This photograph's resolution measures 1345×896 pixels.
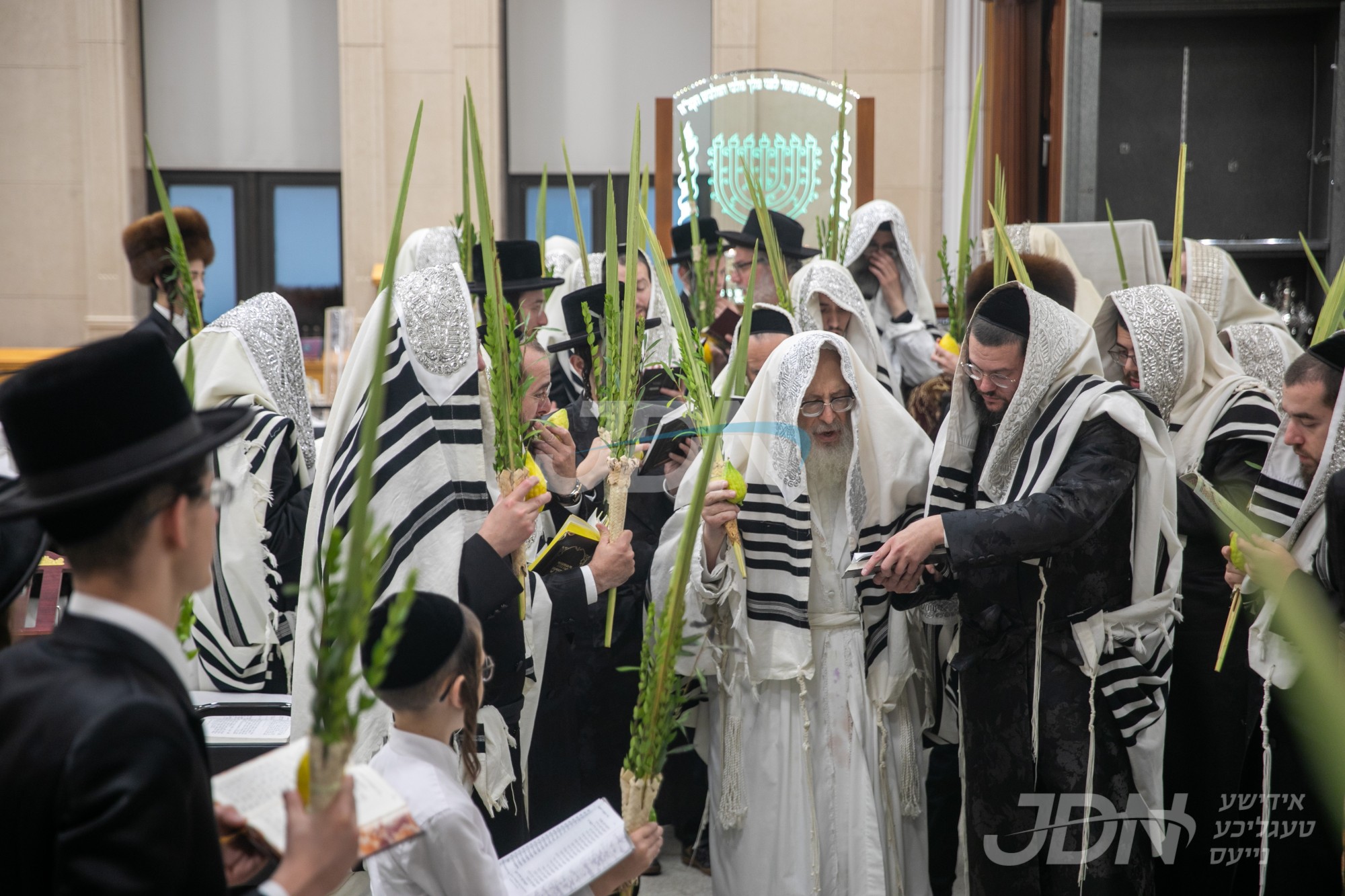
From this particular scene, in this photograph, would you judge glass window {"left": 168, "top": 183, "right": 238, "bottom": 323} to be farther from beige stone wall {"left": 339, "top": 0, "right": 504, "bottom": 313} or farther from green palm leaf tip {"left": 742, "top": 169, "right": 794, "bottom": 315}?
green palm leaf tip {"left": 742, "top": 169, "right": 794, "bottom": 315}

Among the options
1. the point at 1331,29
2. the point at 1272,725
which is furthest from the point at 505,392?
the point at 1331,29

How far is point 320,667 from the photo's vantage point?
1.32 metres

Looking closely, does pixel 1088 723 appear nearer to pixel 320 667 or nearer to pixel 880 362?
pixel 880 362

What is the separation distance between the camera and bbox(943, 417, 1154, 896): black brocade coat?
2.76 meters

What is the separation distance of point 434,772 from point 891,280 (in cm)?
380

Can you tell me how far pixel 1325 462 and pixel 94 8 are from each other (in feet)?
33.8

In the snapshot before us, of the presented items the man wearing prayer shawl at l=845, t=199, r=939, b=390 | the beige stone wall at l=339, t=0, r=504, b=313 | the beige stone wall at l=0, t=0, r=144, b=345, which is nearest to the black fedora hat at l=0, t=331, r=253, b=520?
the man wearing prayer shawl at l=845, t=199, r=939, b=390

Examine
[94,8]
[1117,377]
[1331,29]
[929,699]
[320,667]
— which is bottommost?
[929,699]

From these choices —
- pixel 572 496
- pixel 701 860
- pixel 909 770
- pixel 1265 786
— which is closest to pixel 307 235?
pixel 701 860

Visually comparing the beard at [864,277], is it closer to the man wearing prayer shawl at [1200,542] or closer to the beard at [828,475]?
the man wearing prayer shawl at [1200,542]

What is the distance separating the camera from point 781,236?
200 inches

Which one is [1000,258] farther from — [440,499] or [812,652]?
[440,499]

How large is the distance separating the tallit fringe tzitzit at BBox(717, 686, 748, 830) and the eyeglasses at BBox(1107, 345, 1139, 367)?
153 cm

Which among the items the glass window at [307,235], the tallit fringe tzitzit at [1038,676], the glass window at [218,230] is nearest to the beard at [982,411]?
the tallit fringe tzitzit at [1038,676]
